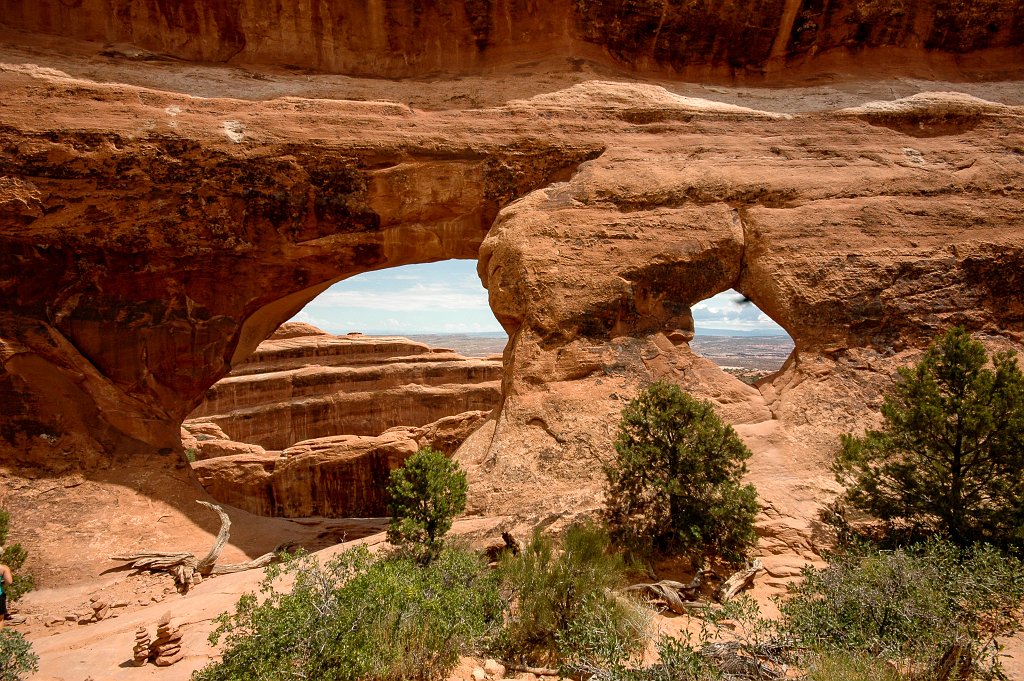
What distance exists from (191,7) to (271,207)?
4.30m

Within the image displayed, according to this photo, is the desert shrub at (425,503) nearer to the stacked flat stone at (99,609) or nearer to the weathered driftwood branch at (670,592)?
the weathered driftwood branch at (670,592)

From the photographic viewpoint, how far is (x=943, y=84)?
11.3 meters

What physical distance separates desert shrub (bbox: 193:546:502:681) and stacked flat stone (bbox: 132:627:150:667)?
982mm

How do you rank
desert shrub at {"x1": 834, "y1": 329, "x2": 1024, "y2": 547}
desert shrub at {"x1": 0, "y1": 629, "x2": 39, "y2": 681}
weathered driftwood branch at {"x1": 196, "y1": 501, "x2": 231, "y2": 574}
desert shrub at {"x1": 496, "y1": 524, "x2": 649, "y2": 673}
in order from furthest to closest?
weathered driftwood branch at {"x1": 196, "y1": 501, "x2": 231, "y2": 574} → desert shrub at {"x1": 834, "y1": 329, "x2": 1024, "y2": 547} → desert shrub at {"x1": 0, "y1": 629, "x2": 39, "y2": 681} → desert shrub at {"x1": 496, "y1": 524, "x2": 649, "y2": 673}

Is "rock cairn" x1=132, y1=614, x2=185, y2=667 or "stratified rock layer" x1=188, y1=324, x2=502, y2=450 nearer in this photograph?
"rock cairn" x1=132, y1=614, x2=185, y2=667

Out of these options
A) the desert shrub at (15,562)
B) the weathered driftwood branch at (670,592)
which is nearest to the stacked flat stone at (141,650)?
the desert shrub at (15,562)

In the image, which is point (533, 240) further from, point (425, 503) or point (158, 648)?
point (158, 648)

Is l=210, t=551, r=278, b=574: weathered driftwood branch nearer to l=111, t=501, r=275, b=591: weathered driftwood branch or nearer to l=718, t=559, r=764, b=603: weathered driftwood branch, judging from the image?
l=111, t=501, r=275, b=591: weathered driftwood branch

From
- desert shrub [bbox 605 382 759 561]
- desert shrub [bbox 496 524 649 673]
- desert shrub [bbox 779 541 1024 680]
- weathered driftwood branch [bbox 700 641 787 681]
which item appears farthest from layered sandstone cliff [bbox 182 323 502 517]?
desert shrub [bbox 779 541 1024 680]

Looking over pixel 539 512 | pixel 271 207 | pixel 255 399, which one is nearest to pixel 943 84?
pixel 539 512

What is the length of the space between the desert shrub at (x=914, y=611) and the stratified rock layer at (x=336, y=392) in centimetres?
1448

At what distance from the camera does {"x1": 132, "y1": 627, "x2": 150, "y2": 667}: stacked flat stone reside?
5957mm

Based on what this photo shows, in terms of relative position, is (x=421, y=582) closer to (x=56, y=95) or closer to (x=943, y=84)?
(x=56, y=95)

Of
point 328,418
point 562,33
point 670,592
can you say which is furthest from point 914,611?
point 328,418
